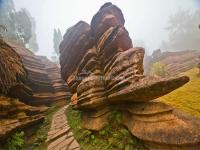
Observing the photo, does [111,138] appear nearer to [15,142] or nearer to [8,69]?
[15,142]

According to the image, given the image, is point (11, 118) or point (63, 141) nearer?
point (63, 141)

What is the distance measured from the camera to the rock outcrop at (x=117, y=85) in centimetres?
469

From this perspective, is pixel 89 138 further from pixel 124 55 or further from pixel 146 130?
pixel 124 55

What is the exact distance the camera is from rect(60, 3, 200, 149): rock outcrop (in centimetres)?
469

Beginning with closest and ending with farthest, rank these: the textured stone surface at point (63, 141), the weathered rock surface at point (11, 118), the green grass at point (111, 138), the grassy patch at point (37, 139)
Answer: the green grass at point (111, 138) < the textured stone surface at point (63, 141) < the weathered rock surface at point (11, 118) < the grassy patch at point (37, 139)

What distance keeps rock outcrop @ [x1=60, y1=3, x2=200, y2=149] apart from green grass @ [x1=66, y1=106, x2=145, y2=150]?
0.28 m

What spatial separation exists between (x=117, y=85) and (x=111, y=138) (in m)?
2.02

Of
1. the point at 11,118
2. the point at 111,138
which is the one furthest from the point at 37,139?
the point at 111,138

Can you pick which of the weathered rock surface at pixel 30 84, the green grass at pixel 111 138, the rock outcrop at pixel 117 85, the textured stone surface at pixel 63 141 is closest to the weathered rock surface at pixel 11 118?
the weathered rock surface at pixel 30 84

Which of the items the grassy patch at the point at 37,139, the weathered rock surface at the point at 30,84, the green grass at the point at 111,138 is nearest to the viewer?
the green grass at the point at 111,138

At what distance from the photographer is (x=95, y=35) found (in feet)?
36.6

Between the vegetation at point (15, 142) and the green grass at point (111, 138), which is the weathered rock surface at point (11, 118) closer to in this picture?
the vegetation at point (15, 142)

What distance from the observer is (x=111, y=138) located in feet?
19.5

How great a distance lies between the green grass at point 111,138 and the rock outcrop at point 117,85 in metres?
0.28
